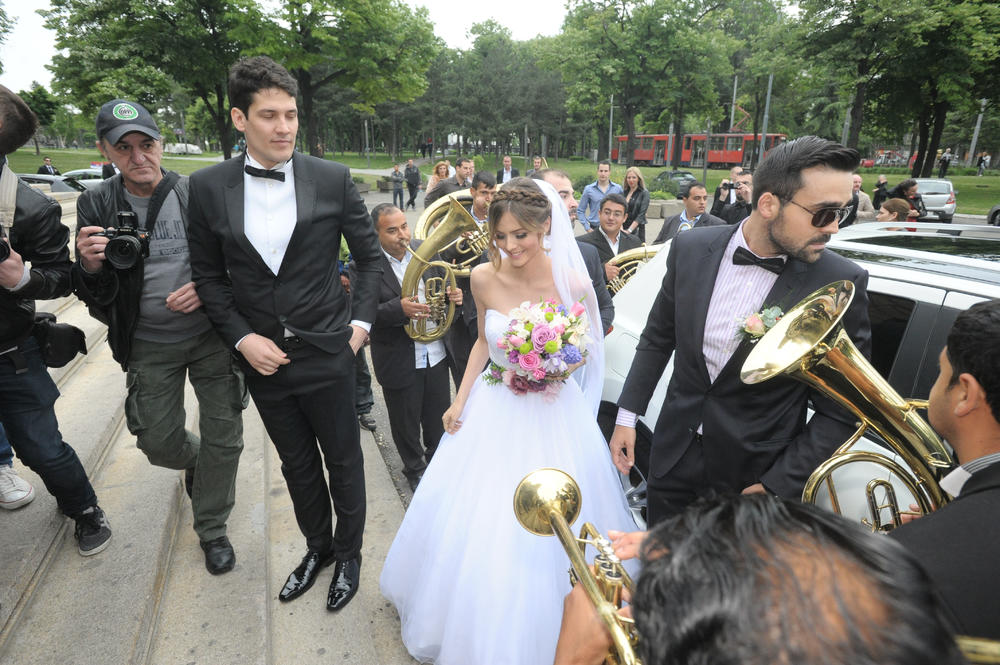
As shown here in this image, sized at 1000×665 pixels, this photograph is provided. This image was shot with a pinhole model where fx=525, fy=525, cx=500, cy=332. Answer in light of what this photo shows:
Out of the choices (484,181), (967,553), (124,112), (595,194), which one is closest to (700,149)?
(595,194)

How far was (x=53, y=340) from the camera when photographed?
2.62 m

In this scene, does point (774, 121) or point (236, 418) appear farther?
point (774, 121)

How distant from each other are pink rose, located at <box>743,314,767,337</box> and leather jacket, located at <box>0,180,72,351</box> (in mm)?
3017

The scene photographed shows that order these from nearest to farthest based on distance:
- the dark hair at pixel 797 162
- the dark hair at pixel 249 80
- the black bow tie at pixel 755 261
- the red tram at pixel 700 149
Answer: the dark hair at pixel 797 162, the black bow tie at pixel 755 261, the dark hair at pixel 249 80, the red tram at pixel 700 149

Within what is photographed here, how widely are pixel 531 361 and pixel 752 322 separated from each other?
38.8 inches

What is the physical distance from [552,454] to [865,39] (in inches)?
972

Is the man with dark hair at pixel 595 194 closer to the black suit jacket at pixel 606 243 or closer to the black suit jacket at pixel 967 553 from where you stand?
the black suit jacket at pixel 606 243

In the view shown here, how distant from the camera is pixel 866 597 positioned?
0.59 m

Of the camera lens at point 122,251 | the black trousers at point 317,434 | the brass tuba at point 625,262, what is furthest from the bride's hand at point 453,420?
the brass tuba at point 625,262

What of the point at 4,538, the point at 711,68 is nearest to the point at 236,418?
the point at 4,538

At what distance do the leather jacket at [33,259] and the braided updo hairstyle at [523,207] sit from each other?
2.10m

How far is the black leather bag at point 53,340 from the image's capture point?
103 inches

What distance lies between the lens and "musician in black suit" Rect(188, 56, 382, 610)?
2.18 m

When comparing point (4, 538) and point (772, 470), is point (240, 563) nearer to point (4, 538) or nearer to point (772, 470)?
point (4, 538)
